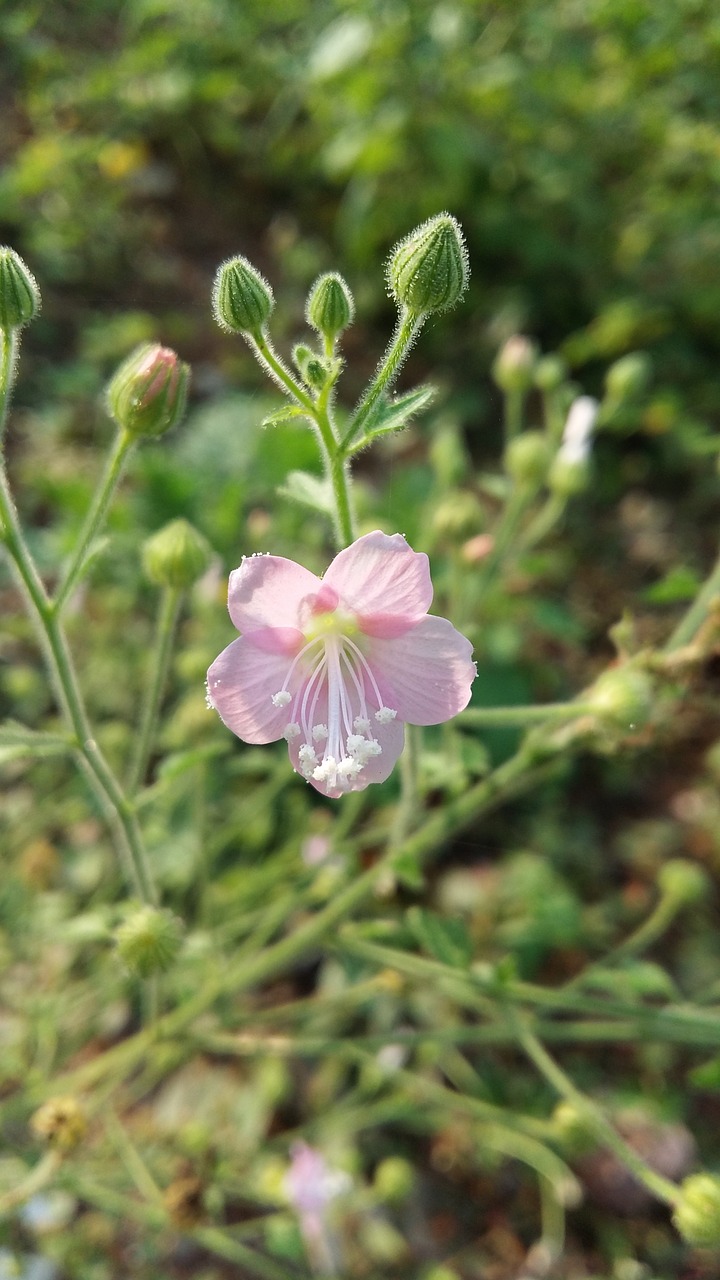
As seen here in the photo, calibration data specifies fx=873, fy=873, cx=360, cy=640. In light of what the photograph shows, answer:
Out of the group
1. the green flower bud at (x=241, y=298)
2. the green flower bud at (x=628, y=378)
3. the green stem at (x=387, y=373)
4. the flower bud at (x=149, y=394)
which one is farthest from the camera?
the green flower bud at (x=628, y=378)

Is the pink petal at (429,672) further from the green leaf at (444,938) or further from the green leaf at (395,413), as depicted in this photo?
the green leaf at (444,938)

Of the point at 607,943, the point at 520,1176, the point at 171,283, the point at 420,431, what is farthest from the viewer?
the point at 171,283

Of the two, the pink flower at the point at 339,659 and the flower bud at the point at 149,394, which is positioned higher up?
the flower bud at the point at 149,394

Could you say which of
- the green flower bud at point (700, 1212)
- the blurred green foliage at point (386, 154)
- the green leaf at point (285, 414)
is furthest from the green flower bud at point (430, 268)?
the blurred green foliage at point (386, 154)

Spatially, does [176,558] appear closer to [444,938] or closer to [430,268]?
[430,268]

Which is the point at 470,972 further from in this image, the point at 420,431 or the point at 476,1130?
the point at 420,431

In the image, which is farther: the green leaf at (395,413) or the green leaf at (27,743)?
the green leaf at (27,743)

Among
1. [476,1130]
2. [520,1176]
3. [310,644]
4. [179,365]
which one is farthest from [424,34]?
[520,1176]

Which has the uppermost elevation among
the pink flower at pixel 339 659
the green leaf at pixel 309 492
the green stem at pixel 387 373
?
the green stem at pixel 387 373
